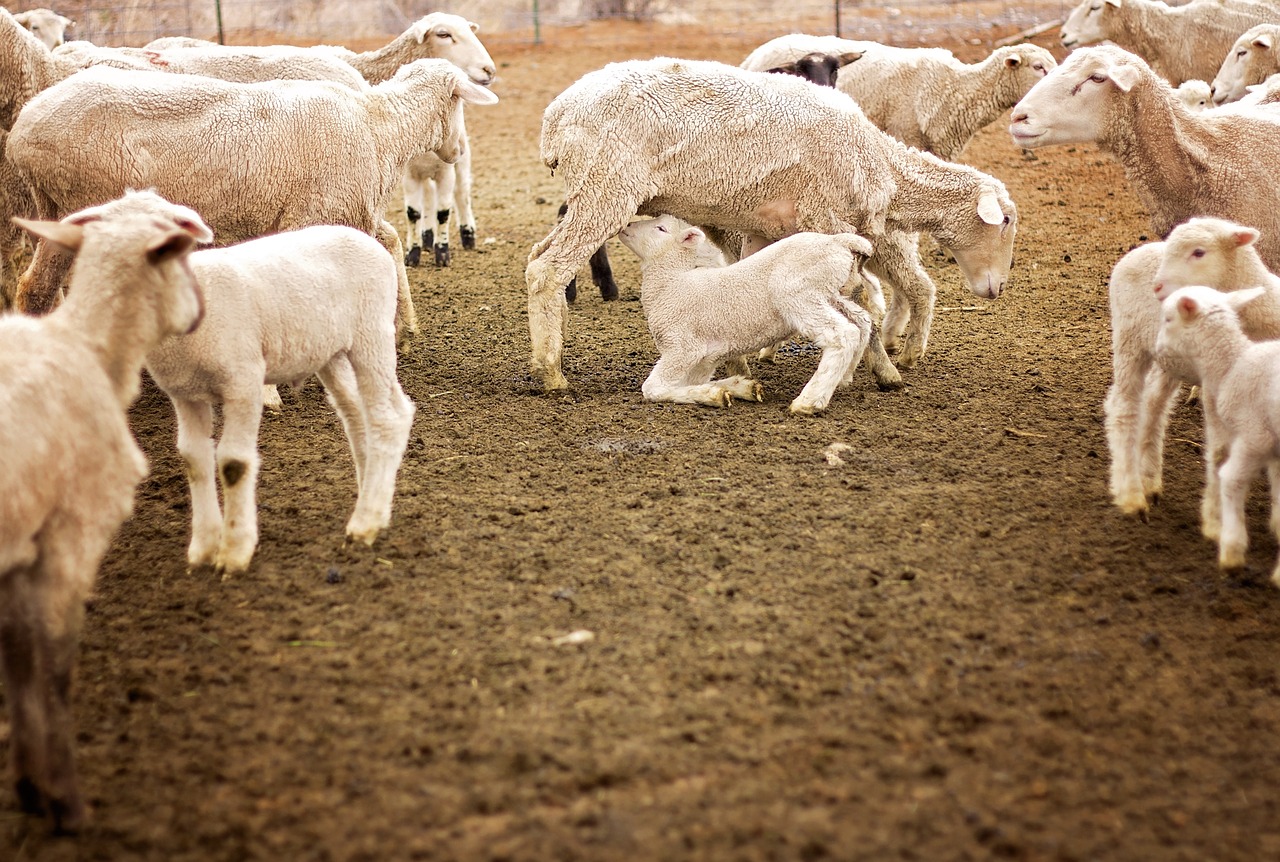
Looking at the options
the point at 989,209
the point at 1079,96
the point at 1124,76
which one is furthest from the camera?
the point at 989,209

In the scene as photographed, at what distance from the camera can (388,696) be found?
364cm

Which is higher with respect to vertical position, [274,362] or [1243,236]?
[1243,236]

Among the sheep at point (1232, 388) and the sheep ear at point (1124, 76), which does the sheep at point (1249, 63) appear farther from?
the sheep at point (1232, 388)

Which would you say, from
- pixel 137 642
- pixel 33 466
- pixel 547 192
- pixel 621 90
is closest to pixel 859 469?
pixel 621 90

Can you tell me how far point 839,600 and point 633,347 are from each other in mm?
3811

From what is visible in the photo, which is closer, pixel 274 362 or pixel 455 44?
pixel 274 362

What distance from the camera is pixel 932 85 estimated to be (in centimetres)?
1006

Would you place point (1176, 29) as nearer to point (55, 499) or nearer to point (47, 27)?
point (47, 27)

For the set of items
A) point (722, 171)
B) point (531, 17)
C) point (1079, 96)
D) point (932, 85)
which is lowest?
point (531, 17)

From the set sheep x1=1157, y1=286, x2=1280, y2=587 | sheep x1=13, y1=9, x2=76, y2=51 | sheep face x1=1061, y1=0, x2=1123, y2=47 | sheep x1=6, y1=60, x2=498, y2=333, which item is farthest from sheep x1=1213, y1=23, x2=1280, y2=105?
sheep x1=13, y1=9, x2=76, y2=51

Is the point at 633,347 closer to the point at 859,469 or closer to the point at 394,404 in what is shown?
the point at 859,469

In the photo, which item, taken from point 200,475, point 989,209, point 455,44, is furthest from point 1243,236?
point 455,44

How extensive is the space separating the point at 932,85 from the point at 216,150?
619 centimetres

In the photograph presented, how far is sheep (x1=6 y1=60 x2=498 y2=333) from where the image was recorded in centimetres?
611
